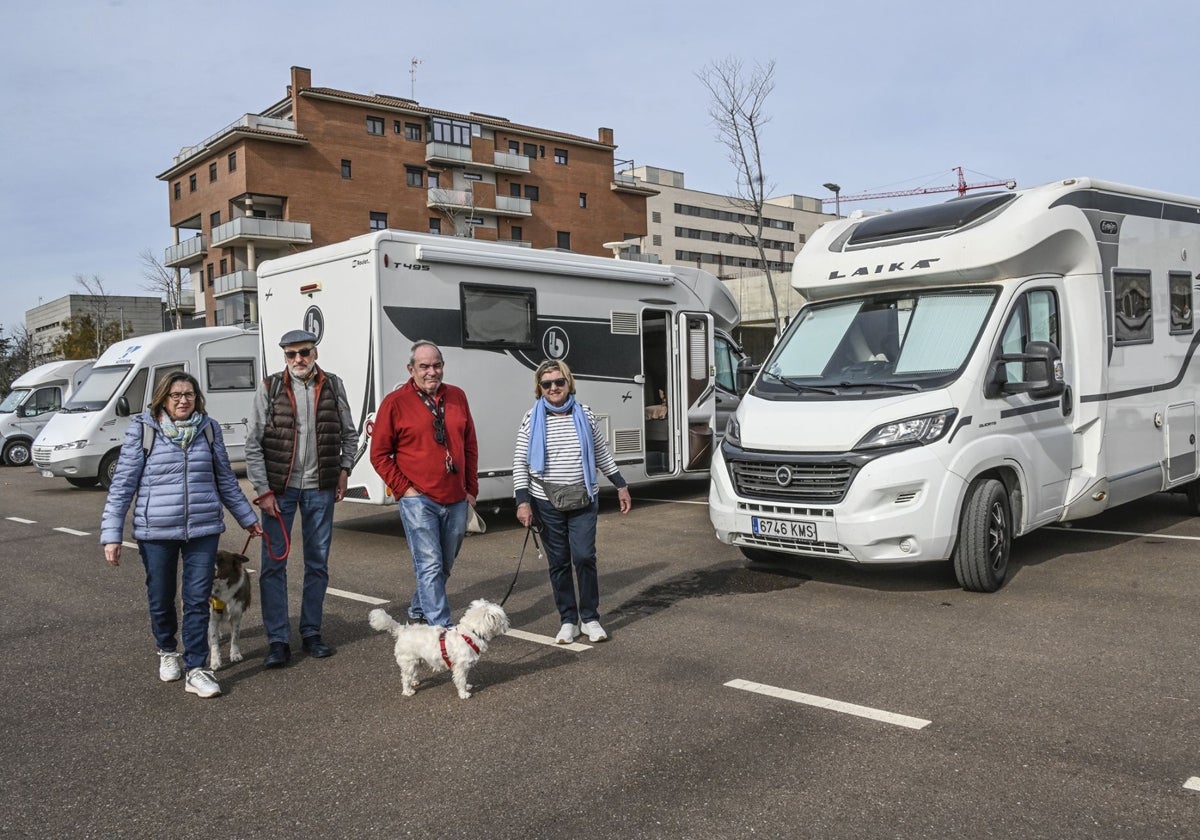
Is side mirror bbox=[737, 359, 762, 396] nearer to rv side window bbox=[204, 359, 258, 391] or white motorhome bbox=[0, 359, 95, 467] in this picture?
rv side window bbox=[204, 359, 258, 391]

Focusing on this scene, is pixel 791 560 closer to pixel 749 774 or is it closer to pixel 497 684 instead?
pixel 497 684

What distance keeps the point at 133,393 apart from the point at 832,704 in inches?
610

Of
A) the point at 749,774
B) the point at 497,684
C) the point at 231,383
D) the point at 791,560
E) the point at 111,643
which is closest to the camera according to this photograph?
the point at 749,774

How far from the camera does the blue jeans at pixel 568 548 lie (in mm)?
6062

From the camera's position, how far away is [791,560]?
8.38 meters

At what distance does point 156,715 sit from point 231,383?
556 inches

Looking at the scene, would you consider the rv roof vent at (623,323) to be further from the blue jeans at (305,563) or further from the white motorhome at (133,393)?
the white motorhome at (133,393)

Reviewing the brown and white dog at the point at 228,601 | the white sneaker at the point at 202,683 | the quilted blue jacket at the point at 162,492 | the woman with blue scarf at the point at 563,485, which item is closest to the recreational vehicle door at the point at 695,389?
the woman with blue scarf at the point at 563,485

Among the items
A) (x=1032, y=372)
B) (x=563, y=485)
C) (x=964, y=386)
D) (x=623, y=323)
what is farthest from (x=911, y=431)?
(x=623, y=323)

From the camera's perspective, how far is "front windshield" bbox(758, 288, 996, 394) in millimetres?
7145

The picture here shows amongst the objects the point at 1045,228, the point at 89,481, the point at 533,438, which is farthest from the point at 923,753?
the point at 89,481

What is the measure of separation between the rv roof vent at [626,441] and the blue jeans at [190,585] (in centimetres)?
685

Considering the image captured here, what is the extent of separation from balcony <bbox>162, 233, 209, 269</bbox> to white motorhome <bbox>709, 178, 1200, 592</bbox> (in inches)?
2012

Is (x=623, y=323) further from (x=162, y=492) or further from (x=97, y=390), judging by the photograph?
(x=97, y=390)
